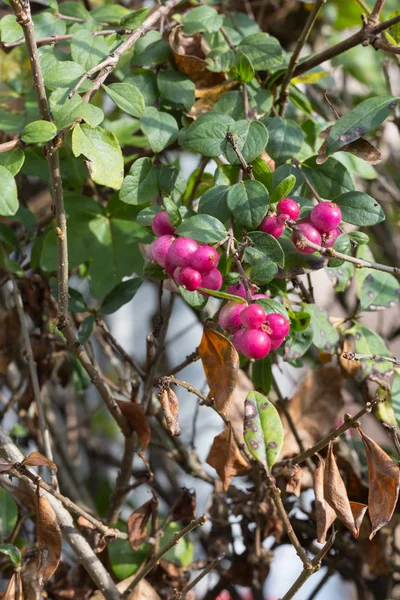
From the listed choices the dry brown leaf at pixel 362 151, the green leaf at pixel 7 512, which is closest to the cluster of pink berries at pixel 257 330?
the dry brown leaf at pixel 362 151

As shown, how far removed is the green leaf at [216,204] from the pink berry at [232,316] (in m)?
0.11

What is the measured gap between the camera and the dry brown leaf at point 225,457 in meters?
0.80

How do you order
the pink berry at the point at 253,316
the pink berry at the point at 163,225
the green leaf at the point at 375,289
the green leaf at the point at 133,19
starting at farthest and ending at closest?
the green leaf at the point at 375,289, the green leaf at the point at 133,19, the pink berry at the point at 163,225, the pink berry at the point at 253,316

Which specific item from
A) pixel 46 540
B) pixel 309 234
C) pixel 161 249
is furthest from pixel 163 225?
pixel 46 540

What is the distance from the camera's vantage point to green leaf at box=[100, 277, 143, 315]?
91cm

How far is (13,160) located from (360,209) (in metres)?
0.37

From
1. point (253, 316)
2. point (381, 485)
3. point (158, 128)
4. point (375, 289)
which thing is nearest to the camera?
point (253, 316)

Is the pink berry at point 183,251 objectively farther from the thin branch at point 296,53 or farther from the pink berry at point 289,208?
the thin branch at point 296,53

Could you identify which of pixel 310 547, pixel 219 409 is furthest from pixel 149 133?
pixel 310 547

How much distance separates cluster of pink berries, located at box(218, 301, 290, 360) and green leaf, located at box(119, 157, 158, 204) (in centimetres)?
22

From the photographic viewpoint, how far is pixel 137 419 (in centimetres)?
90

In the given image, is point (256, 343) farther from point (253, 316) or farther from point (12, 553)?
point (12, 553)

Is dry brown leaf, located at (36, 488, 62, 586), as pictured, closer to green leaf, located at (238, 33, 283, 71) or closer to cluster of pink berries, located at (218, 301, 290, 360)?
cluster of pink berries, located at (218, 301, 290, 360)

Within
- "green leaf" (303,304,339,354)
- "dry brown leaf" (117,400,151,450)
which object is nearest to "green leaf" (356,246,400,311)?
"green leaf" (303,304,339,354)
